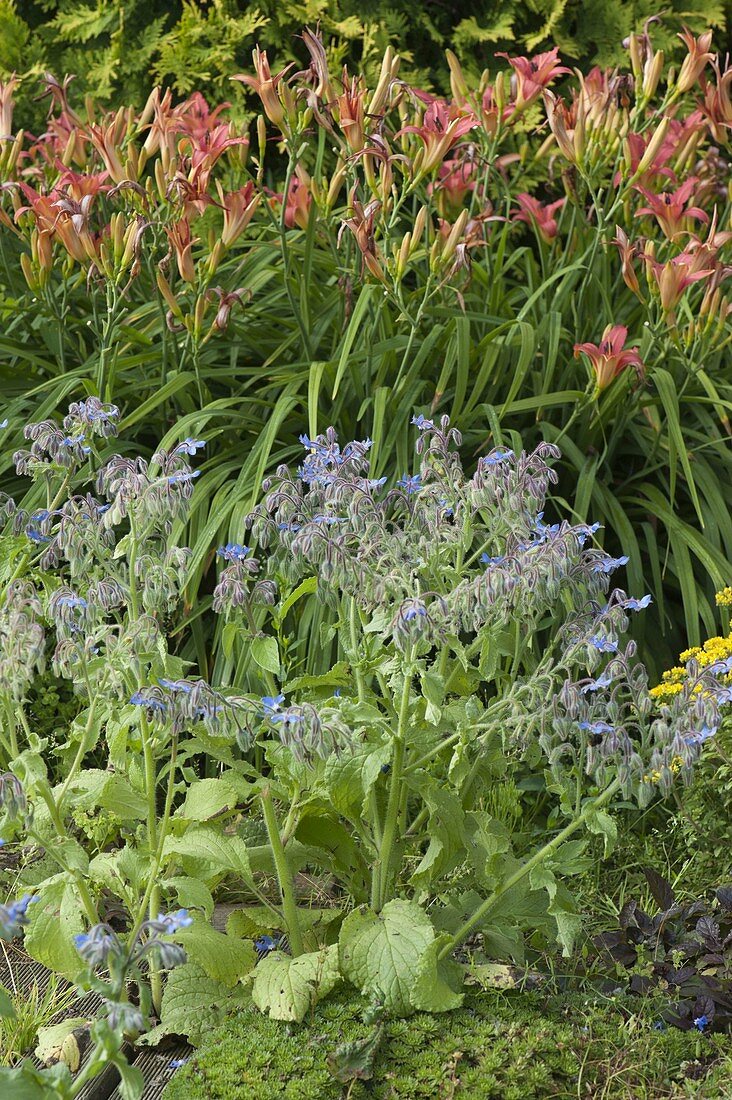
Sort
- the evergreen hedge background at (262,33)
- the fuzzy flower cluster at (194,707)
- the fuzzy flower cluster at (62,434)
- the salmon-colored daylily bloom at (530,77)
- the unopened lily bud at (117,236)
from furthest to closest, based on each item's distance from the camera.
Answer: the evergreen hedge background at (262,33) < the salmon-colored daylily bloom at (530,77) < the unopened lily bud at (117,236) < the fuzzy flower cluster at (62,434) < the fuzzy flower cluster at (194,707)

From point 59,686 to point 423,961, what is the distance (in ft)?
5.65

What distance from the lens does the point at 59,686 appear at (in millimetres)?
3377

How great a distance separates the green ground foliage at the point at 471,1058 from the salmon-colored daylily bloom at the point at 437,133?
2130mm

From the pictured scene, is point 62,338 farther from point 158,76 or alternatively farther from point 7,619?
point 158,76

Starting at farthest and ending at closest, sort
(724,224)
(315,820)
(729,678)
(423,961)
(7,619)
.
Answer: (724,224), (729,678), (315,820), (423,961), (7,619)

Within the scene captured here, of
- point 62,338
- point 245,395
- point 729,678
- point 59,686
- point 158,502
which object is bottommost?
point 59,686

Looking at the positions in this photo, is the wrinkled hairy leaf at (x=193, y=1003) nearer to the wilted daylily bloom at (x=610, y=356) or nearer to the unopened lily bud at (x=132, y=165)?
the wilted daylily bloom at (x=610, y=356)

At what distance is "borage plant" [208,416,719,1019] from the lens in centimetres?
196

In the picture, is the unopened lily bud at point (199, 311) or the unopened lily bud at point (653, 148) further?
the unopened lily bud at point (653, 148)

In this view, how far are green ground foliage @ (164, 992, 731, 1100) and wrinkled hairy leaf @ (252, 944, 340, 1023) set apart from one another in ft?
0.10

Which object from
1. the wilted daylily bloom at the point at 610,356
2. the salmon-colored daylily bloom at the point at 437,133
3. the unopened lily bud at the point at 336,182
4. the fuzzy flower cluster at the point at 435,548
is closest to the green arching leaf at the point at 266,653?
the fuzzy flower cluster at the point at 435,548

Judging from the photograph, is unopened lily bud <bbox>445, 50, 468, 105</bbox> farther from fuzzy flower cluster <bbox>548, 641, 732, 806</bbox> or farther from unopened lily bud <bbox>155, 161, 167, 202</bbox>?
fuzzy flower cluster <bbox>548, 641, 732, 806</bbox>

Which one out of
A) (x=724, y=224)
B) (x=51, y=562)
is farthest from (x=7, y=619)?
(x=724, y=224)

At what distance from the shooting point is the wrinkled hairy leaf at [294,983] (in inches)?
78.0
